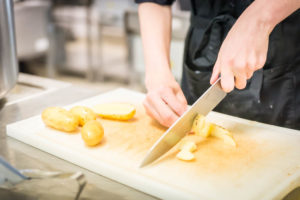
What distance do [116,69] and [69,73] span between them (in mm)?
746

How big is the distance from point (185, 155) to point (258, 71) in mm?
421

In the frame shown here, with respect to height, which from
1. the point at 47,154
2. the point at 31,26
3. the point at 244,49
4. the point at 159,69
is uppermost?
the point at 244,49

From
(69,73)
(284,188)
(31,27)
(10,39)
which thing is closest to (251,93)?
(284,188)

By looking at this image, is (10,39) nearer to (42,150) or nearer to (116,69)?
(42,150)

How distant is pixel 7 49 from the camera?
105 centimetres

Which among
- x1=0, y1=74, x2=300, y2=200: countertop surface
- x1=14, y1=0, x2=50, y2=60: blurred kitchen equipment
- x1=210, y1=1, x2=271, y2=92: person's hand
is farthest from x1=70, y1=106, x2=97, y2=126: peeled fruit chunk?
x1=14, y1=0, x2=50, y2=60: blurred kitchen equipment

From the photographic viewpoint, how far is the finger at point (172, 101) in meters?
0.99

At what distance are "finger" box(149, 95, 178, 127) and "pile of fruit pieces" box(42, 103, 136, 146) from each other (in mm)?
75

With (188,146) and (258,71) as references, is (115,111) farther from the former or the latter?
(258,71)

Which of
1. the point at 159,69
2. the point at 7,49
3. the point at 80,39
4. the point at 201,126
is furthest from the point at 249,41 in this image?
the point at 80,39

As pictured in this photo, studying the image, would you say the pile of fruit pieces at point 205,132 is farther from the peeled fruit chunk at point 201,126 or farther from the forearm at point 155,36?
the forearm at point 155,36

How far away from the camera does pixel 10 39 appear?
1057 millimetres

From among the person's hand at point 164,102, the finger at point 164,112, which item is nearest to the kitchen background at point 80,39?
the person's hand at point 164,102

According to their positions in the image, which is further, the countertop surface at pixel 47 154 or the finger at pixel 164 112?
the finger at pixel 164 112
